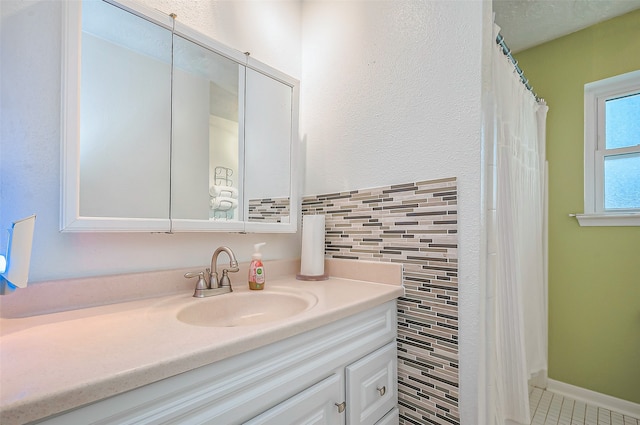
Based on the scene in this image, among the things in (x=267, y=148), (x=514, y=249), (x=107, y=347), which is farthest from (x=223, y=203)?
(x=514, y=249)

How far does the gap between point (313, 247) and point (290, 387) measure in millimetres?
659

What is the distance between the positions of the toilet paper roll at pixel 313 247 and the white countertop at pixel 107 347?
0.37m

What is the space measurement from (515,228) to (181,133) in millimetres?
1492

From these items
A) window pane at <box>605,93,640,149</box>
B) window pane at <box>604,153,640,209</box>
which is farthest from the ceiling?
window pane at <box>604,153,640,209</box>

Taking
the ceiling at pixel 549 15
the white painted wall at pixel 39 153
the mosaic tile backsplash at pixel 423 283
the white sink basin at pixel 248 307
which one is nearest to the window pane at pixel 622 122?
the ceiling at pixel 549 15

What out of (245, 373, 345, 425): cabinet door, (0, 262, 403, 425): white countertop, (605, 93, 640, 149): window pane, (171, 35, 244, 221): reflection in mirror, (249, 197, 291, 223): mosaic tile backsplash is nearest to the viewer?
(0, 262, 403, 425): white countertop

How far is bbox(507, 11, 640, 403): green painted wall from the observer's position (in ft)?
5.59

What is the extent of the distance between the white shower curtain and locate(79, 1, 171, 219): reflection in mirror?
114cm

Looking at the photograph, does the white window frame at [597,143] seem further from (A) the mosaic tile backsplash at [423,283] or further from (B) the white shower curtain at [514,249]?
(A) the mosaic tile backsplash at [423,283]

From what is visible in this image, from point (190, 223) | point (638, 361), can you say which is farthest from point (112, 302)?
point (638, 361)

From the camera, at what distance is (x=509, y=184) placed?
1.37m

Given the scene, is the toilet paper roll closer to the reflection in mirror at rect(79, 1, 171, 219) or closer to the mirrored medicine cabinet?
the mirrored medicine cabinet

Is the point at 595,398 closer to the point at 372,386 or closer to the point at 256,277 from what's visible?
the point at 372,386

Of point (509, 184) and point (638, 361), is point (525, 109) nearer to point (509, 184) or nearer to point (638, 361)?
point (509, 184)
